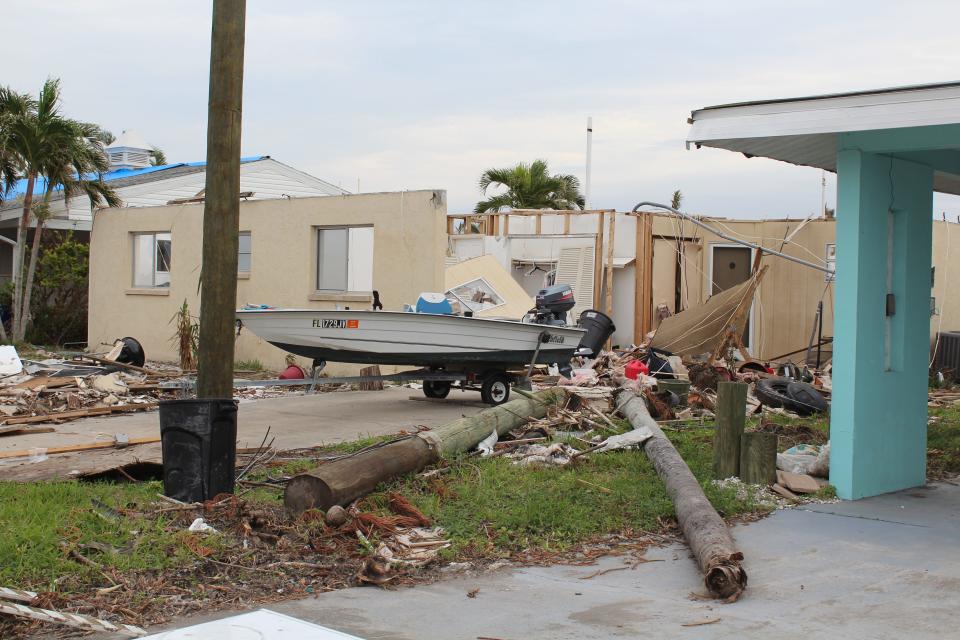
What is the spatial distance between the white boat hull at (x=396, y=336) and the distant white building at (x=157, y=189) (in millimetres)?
11923

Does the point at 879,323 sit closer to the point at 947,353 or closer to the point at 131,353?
→ the point at 947,353

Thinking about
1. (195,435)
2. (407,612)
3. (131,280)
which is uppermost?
(131,280)

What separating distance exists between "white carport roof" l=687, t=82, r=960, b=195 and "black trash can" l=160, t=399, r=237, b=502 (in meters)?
4.59

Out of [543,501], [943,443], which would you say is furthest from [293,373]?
[943,443]

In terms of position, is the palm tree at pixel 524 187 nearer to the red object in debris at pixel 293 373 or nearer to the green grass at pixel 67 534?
the red object in debris at pixel 293 373

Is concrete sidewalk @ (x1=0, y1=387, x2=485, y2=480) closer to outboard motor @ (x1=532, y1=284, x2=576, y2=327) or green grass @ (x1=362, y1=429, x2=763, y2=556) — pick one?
outboard motor @ (x1=532, y1=284, x2=576, y2=327)

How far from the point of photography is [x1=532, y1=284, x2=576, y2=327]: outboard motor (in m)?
14.0

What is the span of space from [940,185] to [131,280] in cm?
1582

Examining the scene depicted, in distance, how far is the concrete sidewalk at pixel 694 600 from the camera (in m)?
5.02

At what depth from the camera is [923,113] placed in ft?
23.8

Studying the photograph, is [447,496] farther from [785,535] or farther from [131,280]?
[131,280]

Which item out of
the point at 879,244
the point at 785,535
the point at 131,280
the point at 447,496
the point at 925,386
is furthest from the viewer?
the point at 131,280

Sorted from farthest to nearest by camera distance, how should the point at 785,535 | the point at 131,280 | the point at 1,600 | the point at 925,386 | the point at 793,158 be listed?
the point at 131,280, the point at 793,158, the point at 925,386, the point at 785,535, the point at 1,600

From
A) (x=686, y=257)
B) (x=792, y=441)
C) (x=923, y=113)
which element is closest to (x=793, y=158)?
(x=923, y=113)
